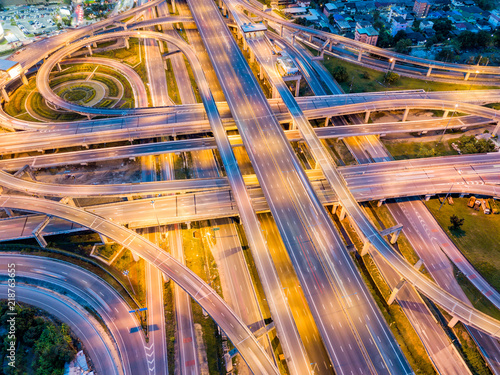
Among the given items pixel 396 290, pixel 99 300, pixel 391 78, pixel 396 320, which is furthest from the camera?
pixel 391 78

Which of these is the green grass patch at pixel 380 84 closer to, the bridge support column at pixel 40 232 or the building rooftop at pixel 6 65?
the bridge support column at pixel 40 232

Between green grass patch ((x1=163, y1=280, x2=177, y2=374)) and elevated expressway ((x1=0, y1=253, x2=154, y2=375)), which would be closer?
green grass patch ((x1=163, y1=280, x2=177, y2=374))

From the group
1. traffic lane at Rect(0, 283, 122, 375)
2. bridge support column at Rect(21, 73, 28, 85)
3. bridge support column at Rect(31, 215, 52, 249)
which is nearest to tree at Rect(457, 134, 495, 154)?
traffic lane at Rect(0, 283, 122, 375)

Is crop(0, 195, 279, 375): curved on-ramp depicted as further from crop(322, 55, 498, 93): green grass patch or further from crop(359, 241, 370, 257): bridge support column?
crop(322, 55, 498, 93): green grass patch

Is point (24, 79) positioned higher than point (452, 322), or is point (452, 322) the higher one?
point (24, 79)

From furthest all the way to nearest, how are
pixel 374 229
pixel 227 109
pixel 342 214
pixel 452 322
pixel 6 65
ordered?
pixel 6 65
pixel 227 109
pixel 342 214
pixel 374 229
pixel 452 322

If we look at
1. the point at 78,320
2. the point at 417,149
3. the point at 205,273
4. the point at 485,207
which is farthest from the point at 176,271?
the point at 417,149

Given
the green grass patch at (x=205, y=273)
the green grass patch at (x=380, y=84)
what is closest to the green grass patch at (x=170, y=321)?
the green grass patch at (x=205, y=273)

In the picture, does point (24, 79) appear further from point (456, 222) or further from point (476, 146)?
point (476, 146)
